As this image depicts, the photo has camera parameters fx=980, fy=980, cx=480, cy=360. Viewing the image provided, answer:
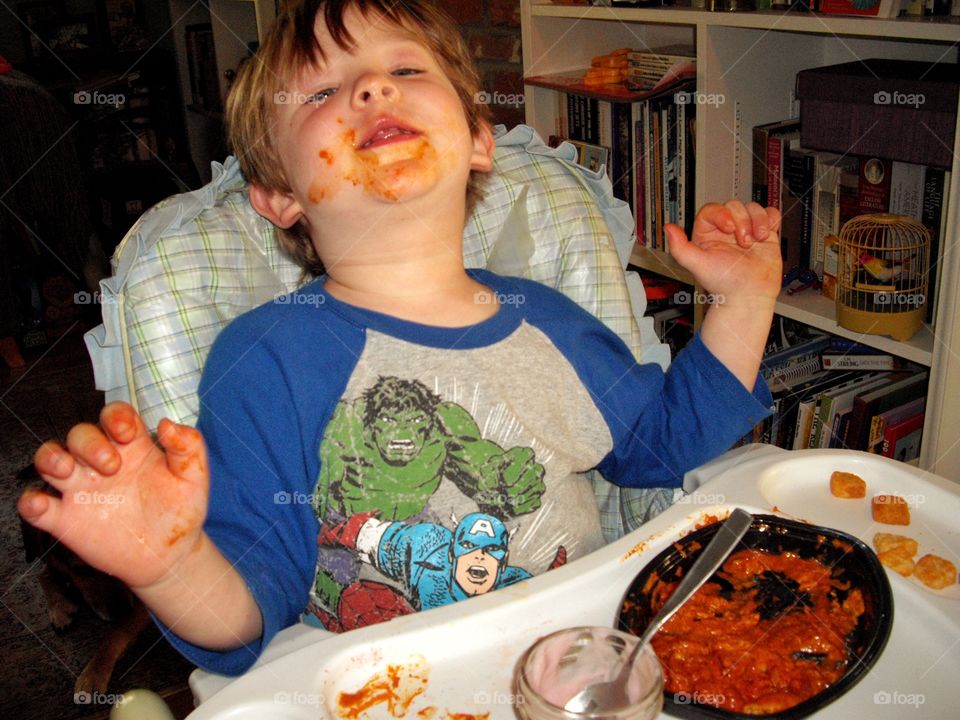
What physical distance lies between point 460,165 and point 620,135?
117cm

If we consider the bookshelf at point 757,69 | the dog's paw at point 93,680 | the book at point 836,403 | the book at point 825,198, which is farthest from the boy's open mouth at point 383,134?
the dog's paw at point 93,680

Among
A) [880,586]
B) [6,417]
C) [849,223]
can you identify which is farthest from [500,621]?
[6,417]

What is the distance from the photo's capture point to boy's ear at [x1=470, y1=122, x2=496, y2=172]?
1179 mm

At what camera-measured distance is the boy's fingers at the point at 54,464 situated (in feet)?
2.21

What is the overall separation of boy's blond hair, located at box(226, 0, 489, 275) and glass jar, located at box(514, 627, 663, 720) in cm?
58

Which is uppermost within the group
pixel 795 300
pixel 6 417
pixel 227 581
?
pixel 227 581

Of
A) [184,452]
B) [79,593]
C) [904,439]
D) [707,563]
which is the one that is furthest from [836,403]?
[79,593]

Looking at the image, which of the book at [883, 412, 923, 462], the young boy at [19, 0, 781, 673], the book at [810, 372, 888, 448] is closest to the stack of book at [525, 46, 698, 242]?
the book at [810, 372, 888, 448]

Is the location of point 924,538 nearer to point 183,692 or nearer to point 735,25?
point 735,25

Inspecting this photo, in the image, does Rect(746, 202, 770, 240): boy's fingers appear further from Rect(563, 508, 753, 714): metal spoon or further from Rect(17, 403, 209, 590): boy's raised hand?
Rect(17, 403, 209, 590): boy's raised hand

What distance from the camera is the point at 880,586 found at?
843 mm

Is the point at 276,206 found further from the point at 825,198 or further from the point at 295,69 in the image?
the point at 825,198

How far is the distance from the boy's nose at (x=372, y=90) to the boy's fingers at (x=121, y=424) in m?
0.43

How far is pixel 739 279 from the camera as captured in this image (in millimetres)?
1048
